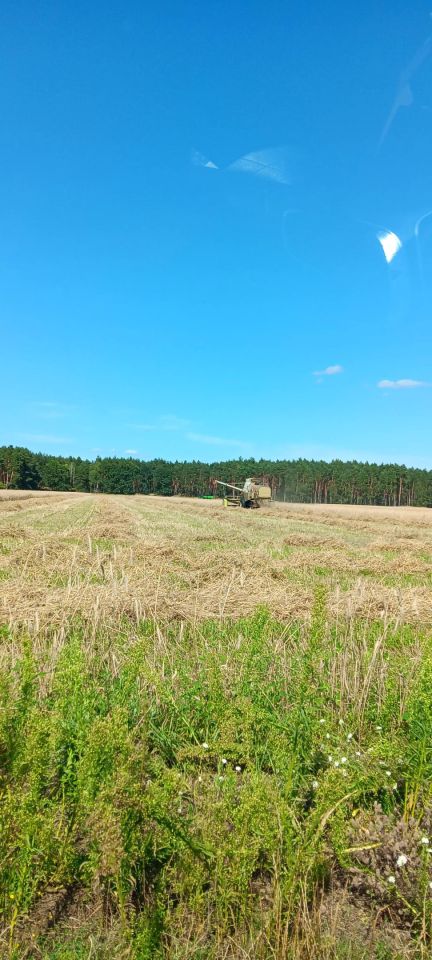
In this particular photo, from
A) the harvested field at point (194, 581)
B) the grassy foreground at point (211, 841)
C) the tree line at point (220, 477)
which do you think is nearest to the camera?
the grassy foreground at point (211, 841)

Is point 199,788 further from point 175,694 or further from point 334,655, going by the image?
point 334,655

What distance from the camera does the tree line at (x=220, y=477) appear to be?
371 ft

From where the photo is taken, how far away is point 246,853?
2.17m

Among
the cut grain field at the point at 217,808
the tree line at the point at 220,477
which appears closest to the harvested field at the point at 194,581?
the cut grain field at the point at 217,808

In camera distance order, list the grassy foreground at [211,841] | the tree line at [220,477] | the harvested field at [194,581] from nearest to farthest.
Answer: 1. the grassy foreground at [211,841]
2. the harvested field at [194,581]
3. the tree line at [220,477]

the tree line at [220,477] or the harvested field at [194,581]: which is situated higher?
the tree line at [220,477]

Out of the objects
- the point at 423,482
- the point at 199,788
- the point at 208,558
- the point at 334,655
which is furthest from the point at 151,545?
the point at 423,482

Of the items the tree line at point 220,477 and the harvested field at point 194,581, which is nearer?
the harvested field at point 194,581

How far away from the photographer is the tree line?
11319 centimetres

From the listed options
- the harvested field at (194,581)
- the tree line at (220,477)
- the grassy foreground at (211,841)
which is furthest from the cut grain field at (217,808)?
the tree line at (220,477)

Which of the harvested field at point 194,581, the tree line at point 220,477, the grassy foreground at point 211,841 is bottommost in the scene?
the grassy foreground at point 211,841

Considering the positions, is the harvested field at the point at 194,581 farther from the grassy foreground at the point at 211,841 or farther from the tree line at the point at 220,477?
the tree line at the point at 220,477

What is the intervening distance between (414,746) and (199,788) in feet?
4.23

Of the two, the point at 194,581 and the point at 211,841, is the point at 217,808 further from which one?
the point at 194,581
